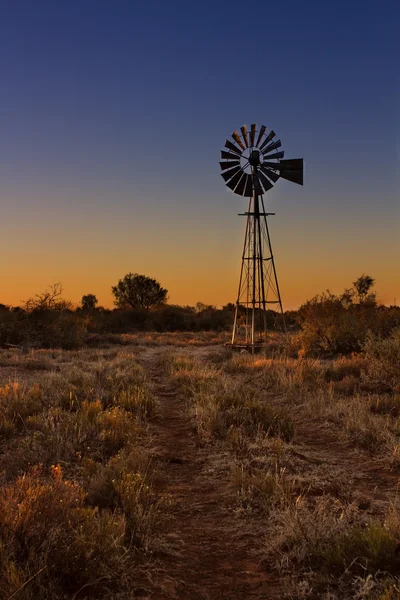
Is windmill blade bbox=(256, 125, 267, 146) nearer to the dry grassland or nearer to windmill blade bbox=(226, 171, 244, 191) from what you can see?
windmill blade bbox=(226, 171, 244, 191)

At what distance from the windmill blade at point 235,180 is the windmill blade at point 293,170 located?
221 centimetres

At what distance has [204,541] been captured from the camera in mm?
4973

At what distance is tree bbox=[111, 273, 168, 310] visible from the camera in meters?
74.2

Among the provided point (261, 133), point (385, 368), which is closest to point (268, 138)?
point (261, 133)

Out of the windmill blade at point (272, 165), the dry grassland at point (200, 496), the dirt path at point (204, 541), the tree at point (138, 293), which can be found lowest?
the dirt path at point (204, 541)

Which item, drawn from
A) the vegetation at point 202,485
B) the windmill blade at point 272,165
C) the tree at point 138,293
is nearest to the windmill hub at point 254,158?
the windmill blade at point 272,165

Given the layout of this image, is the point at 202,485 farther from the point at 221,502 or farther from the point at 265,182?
the point at 265,182

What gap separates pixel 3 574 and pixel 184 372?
40.0ft

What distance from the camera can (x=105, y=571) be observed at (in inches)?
155

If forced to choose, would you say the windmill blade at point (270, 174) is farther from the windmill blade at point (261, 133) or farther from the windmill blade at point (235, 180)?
the windmill blade at point (261, 133)

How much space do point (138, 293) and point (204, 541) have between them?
70.0 meters

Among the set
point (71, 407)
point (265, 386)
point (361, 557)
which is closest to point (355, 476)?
point (361, 557)

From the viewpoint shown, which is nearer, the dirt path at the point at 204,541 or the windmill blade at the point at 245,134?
the dirt path at the point at 204,541

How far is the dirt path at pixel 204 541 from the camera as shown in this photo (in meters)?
4.05
